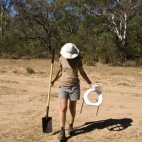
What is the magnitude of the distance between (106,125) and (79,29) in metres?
19.6

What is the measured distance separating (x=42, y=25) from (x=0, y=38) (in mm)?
3437

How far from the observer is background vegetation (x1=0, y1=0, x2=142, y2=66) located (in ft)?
60.7

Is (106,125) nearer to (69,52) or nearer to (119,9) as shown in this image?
(69,52)

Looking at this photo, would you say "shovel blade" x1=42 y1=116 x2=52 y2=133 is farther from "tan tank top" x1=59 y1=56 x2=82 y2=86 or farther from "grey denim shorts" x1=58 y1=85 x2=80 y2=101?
"tan tank top" x1=59 y1=56 x2=82 y2=86

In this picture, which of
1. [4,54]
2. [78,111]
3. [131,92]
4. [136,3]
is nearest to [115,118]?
[78,111]

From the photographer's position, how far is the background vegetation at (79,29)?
1850 cm

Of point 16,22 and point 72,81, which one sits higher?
point 16,22

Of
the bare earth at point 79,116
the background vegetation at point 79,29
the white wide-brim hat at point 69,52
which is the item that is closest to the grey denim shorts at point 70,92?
the white wide-brim hat at point 69,52

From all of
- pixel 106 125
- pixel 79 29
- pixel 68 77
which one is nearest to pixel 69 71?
pixel 68 77

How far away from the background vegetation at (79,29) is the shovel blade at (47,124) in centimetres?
1196

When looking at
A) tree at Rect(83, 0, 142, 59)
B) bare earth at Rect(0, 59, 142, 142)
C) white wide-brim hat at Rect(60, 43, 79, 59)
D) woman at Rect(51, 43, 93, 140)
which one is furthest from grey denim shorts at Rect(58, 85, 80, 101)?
tree at Rect(83, 0, 142, 59)

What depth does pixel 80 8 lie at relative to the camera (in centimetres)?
1908

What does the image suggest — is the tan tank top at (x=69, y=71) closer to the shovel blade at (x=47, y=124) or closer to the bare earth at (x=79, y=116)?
the shovel blade at (x=47, y=124)

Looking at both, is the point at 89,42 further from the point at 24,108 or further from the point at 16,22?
the point at 24,108
